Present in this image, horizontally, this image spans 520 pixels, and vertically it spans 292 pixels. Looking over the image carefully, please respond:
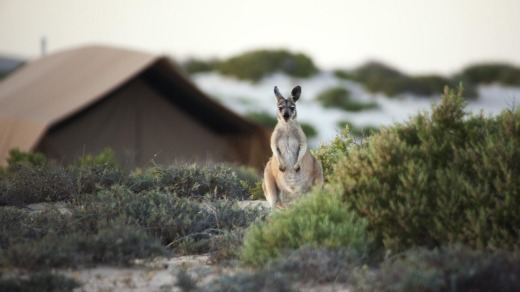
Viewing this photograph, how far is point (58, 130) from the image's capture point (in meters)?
17.0

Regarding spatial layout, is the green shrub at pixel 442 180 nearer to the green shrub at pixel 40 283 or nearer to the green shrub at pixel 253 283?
the green shrub at pixel 253 283

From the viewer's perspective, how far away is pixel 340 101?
122ft

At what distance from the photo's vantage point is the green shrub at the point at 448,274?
5.80 meters

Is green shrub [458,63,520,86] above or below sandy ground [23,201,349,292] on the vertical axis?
above

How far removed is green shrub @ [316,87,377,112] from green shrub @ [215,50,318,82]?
9.52 ft

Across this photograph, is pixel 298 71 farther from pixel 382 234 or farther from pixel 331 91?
pixel 382 234

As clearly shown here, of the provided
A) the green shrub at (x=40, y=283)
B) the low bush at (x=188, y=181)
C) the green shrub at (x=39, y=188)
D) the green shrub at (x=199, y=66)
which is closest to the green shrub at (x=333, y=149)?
the low bush at (x=188, y=181)

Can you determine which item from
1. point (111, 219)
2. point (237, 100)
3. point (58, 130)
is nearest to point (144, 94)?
point (58, 130)

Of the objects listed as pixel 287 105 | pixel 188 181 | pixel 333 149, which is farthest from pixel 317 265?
pixel 188 181

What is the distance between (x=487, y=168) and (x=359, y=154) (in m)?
1.11

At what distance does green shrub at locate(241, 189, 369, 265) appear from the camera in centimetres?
686

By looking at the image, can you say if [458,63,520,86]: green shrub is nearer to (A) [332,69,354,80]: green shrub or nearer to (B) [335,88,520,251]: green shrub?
(A) [332,69,354,80]: green shrub

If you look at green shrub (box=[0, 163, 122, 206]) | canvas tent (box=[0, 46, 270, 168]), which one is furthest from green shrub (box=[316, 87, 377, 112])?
green shrub (box=[0, 163, 122, 206])

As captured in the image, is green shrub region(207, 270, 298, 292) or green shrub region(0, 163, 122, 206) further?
green shrub region(0, 163, 122, 206)
